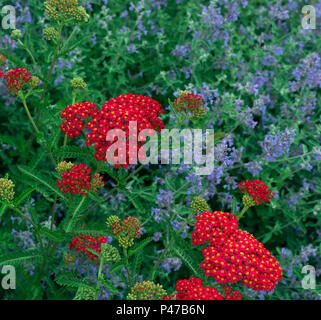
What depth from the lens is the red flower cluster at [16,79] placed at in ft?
11.5

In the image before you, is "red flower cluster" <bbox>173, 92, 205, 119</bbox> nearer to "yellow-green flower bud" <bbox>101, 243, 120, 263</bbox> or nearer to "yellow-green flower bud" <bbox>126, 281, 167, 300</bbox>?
"yellow-green flower bud" <bbox>101, 243, 120, 263</bbox>

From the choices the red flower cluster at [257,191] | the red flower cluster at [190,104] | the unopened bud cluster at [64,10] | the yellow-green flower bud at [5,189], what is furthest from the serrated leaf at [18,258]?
the unopened bud cluster at [64,10]

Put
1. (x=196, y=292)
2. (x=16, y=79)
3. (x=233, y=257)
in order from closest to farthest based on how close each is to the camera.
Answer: (x=196, y=292), (x=233, y=257), (x=16, y=79)

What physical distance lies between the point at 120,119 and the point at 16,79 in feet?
3.52

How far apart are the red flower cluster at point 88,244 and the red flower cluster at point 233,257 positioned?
0.81m

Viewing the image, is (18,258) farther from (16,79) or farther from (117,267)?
(16,79)

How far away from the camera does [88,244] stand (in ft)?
11.3

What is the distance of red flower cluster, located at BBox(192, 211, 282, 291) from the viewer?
119 inches

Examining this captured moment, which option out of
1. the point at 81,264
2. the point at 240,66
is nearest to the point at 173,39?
the point at 240,66

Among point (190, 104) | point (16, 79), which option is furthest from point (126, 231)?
point (16, 79)

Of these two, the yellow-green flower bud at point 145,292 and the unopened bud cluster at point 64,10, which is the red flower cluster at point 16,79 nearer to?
the unopened bud cluster at point 64,10

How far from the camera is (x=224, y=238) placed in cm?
317

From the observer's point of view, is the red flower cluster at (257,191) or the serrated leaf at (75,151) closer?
the serrated leaf at (75,151)

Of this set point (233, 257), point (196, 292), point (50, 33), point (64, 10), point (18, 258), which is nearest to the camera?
point (196, 292)
